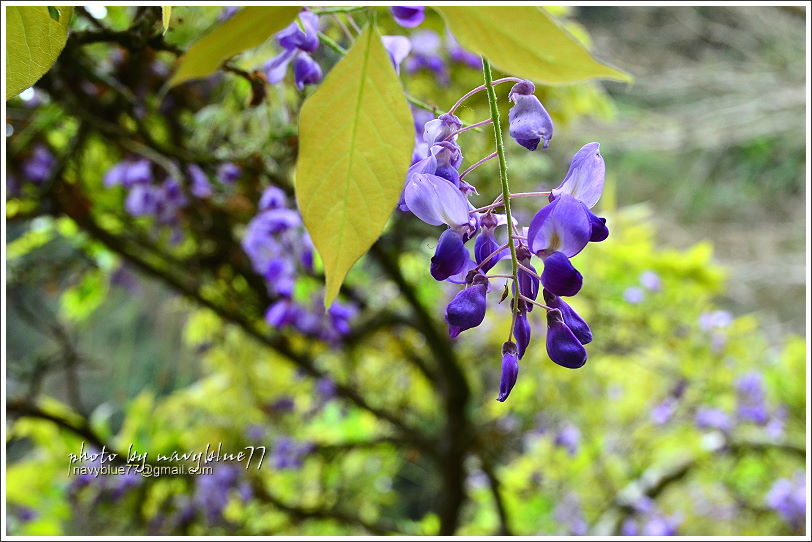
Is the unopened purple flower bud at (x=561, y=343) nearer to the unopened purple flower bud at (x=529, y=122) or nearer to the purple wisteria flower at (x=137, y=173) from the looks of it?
the unopened purple flower bud at (x=529, y=122)

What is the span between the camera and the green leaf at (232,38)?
0.20 m

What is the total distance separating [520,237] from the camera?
0.26m

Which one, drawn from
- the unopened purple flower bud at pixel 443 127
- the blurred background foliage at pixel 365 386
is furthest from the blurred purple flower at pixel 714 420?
the unopened purple flower bud at pixel 443 127

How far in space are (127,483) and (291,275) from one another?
27.6 inches

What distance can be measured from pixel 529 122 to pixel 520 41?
0.18 feet

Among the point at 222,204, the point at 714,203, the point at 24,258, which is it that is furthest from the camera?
the point at 714,203

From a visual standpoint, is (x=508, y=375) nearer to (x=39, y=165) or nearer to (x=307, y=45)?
(x=307, y=45)

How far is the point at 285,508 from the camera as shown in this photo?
1233 millimetres

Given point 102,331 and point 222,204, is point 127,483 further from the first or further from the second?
point 102,331

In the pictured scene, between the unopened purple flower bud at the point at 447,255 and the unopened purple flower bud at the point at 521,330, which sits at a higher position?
the unopened purple flower bud at the point at 447,255

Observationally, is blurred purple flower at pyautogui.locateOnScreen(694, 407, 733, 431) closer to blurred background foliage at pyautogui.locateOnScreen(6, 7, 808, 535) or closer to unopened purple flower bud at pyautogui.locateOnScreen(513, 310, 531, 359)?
blurred background foliage at pyautogui.locateOnScreen(6, 7, 808, 535)

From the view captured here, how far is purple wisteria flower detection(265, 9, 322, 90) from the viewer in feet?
1.12

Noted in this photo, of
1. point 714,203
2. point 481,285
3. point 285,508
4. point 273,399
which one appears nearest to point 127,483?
point 285,508

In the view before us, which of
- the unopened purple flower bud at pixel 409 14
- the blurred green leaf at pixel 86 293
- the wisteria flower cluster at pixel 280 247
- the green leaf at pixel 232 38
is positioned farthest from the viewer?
the blurred green leaf at pixel 86 293
